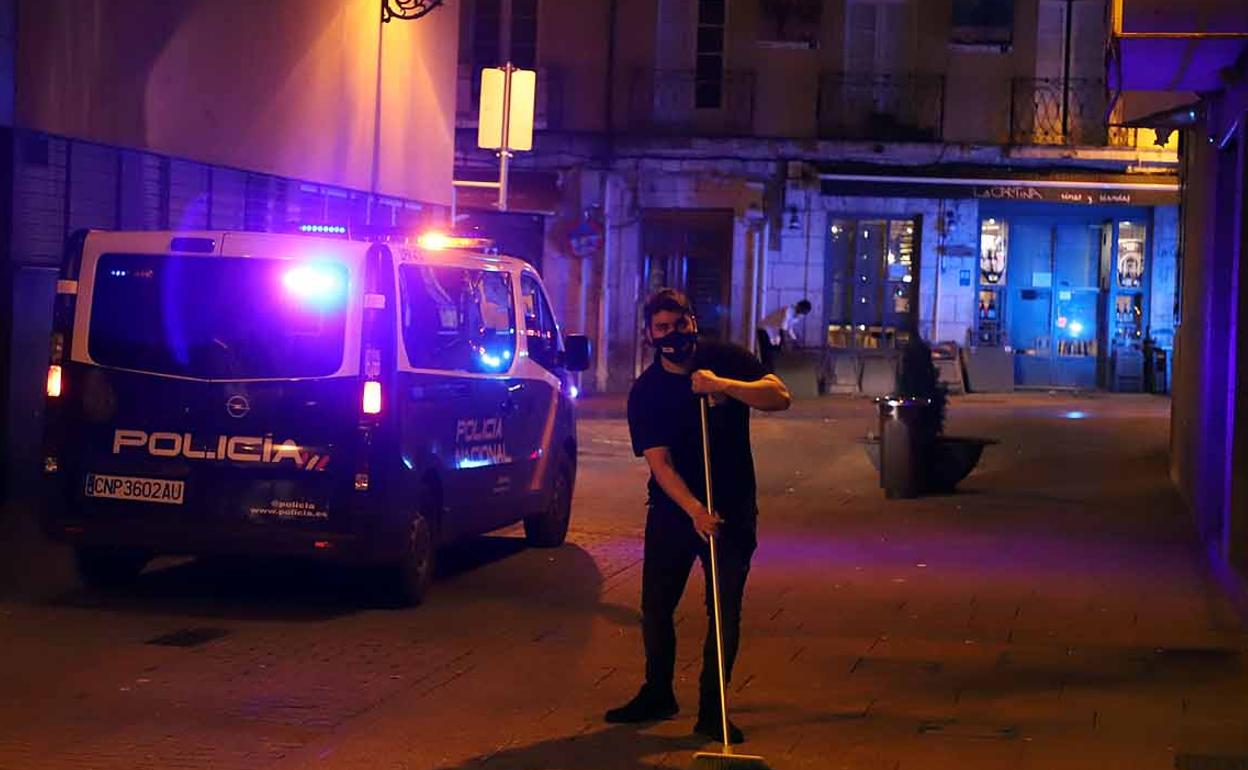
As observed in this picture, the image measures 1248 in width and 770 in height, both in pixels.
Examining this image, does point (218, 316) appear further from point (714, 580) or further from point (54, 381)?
point (714, 580)

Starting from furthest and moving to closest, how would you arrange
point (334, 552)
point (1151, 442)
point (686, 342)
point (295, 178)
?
point (1151, 442) → point (295, 178) → point (334, 552) → point (686, 342)

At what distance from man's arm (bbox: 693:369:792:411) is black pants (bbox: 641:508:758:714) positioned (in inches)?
19.8

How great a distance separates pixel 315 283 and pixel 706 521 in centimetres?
366

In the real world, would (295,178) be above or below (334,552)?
above

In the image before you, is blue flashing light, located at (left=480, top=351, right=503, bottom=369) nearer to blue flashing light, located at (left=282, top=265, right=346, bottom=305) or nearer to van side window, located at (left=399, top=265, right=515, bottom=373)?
van side window, located at (left=399, top=265, right=515, bottom=373)

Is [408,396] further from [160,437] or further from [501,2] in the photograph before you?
[501,2]

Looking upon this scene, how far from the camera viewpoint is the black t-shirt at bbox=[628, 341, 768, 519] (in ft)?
24.0

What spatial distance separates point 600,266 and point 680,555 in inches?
894

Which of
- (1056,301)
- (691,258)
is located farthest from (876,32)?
(1056,301)

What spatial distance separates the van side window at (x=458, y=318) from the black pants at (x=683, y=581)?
3027 millimetres

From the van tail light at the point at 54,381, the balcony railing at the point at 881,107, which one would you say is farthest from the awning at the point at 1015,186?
the van tail light at the point at 54,381

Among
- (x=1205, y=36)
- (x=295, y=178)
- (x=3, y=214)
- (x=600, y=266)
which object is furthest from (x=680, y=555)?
(x=600, y=266)

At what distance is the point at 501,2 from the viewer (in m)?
29.9

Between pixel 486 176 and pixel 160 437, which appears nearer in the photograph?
pixel 160 437
